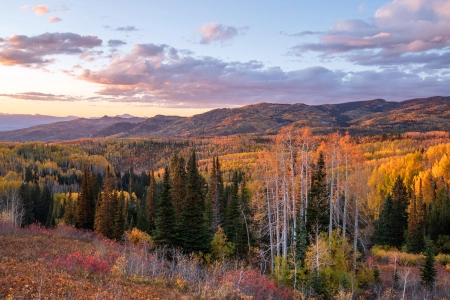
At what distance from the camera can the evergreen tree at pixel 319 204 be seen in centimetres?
3095

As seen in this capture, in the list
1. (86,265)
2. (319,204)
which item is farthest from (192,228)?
(86,265)

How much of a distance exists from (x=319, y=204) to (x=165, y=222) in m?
15.2

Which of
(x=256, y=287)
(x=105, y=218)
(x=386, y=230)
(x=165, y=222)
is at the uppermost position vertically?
(x=165, y=222)

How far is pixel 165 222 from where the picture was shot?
3216cm

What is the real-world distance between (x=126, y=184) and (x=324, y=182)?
116 metres

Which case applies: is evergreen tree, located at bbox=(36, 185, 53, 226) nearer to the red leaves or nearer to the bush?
the red leaves

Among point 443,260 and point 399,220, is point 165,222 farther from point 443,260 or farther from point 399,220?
point 399,220

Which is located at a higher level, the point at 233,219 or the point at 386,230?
the point at 233,219

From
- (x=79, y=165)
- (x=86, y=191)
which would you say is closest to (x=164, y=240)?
(x=86, y=191)

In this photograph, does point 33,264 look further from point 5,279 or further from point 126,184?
point 126,184

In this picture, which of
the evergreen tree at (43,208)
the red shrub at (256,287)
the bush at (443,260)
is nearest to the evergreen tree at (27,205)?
the evergreen tree at (43,208)

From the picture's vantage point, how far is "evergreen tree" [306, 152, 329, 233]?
3095 cm

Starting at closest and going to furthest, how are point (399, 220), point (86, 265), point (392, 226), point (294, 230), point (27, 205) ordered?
point (86, 265)
point (294, 230)
point (392, 226)
point (399, 220)
point (27, 205)

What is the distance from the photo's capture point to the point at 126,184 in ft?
443
